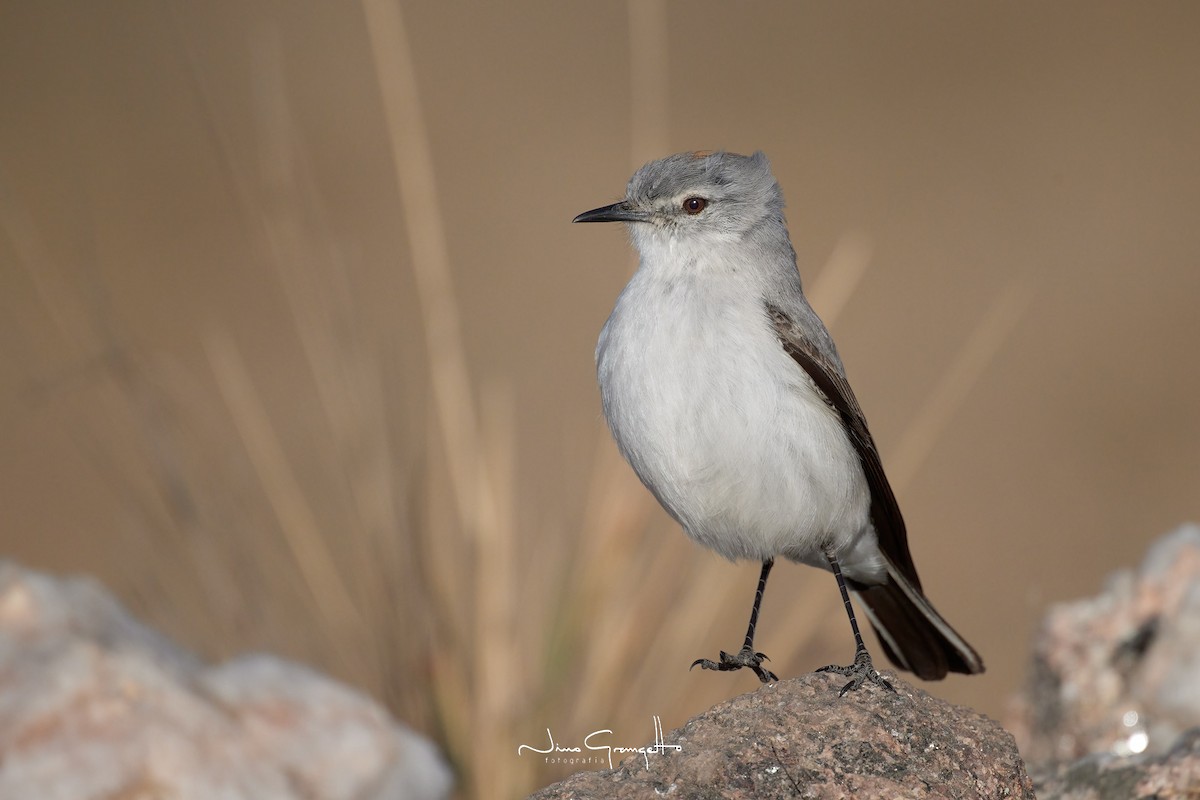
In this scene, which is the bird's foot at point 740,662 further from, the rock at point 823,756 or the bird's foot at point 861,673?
the rock at point 823,756

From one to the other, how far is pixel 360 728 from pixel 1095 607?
2.19 meters

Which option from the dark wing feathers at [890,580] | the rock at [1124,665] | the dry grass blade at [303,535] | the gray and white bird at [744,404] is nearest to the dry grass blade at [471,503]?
the dry grass blade at [303,535]

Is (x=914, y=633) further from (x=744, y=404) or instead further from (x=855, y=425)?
(x=744, y=404)

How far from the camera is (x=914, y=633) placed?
4004mm

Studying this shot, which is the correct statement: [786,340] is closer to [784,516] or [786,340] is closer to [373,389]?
[784,516]

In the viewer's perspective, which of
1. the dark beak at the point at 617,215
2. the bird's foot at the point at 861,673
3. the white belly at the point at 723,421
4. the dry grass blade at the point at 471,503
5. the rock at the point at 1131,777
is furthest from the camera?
the dry grass blade at the point at 471,503

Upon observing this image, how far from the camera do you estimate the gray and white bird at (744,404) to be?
132 inches

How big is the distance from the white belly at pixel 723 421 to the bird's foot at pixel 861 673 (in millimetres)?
454

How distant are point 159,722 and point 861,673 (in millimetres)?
1695

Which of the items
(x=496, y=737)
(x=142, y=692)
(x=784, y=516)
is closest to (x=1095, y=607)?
(x=784, y=516)

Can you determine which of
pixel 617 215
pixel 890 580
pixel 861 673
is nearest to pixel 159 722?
pixel 861 673

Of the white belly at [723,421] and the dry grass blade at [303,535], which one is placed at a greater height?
the dry grass blade at [303,535]

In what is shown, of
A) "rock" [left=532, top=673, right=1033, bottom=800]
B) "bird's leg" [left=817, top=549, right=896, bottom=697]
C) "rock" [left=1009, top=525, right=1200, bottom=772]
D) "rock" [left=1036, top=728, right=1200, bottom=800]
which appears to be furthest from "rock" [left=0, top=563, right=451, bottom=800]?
"rock" [left=1009, top=525, right=1200, bottom=772]

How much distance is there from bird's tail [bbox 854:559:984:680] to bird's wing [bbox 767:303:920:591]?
0.29 ft
